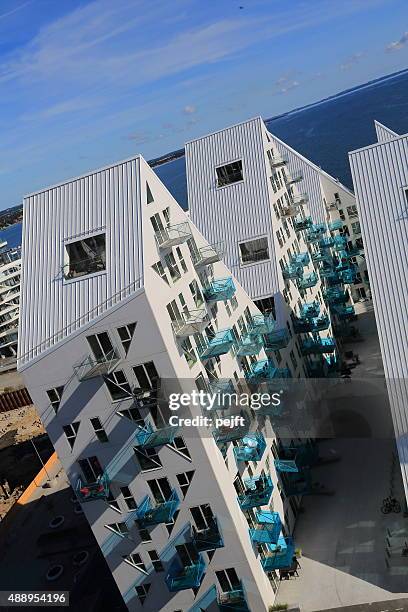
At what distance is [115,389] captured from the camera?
3303 centimetres

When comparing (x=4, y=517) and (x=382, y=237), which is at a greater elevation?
(x=382, y=237)

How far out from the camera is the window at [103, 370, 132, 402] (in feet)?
107

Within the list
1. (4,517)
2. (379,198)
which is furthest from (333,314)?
(4,517)

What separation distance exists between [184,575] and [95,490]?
7.67 m

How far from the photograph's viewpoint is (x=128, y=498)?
114 feet

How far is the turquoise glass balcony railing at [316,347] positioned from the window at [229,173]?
1813 cm

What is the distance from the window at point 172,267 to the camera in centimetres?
3572

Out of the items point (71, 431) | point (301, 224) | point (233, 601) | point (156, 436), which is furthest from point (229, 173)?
point (233, 601)

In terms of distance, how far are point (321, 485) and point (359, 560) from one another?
10.3 metres

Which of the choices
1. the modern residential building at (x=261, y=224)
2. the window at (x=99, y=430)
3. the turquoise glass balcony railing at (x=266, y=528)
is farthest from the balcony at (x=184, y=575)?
the modern residential building at (x=261, y=224)

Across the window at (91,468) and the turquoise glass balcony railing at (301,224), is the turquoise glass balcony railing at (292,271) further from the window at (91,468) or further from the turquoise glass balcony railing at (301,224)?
the window at (91,468)

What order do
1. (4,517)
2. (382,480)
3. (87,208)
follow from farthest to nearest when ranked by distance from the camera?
(4,517) → (382,480) → (87,208)

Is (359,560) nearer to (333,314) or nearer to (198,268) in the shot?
(198,268)

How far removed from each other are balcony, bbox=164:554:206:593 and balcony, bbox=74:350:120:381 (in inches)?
509
